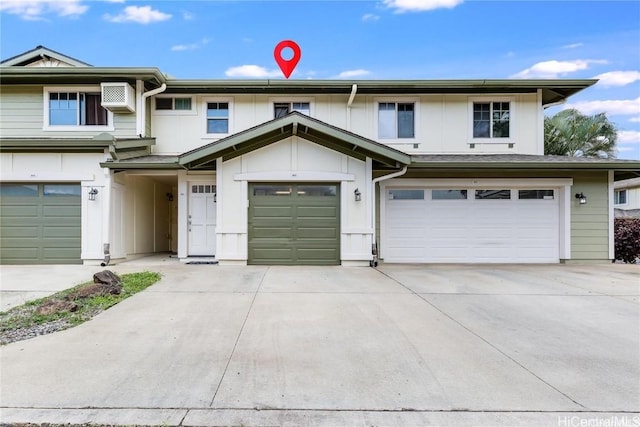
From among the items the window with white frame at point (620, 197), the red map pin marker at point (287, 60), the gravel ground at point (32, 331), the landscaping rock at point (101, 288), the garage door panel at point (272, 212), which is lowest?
the gravel ground at point (32, 331)

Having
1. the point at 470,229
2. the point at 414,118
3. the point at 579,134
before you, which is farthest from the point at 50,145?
the point at 579,134

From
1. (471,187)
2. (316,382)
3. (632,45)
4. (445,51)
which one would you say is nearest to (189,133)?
(471,187)

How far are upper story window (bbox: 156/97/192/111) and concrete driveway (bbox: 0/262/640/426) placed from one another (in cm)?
648

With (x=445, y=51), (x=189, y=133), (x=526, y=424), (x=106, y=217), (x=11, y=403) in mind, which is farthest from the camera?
(x=445, y=51)

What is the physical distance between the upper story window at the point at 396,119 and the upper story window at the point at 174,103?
19.4 feet

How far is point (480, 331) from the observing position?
13.2 ft

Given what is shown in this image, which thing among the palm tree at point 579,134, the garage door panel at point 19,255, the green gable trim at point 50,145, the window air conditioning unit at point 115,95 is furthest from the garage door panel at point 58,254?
the palm tree at point 579,134

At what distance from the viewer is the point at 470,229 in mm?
9484

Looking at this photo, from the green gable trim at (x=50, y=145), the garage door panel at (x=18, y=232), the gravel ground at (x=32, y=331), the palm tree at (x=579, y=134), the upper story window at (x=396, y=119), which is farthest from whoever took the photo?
the palm tree at (x=579, y=134)

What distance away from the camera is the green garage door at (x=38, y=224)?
8336mm

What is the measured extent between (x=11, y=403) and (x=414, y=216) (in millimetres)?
8710

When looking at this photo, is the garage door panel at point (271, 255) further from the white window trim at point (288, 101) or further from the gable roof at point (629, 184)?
the gable roof at point (629, 184)

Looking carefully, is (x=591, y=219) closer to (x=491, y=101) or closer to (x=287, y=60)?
(x=491, y=101)

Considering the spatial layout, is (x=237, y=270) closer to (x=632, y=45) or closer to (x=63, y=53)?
(x=63, y=53)
